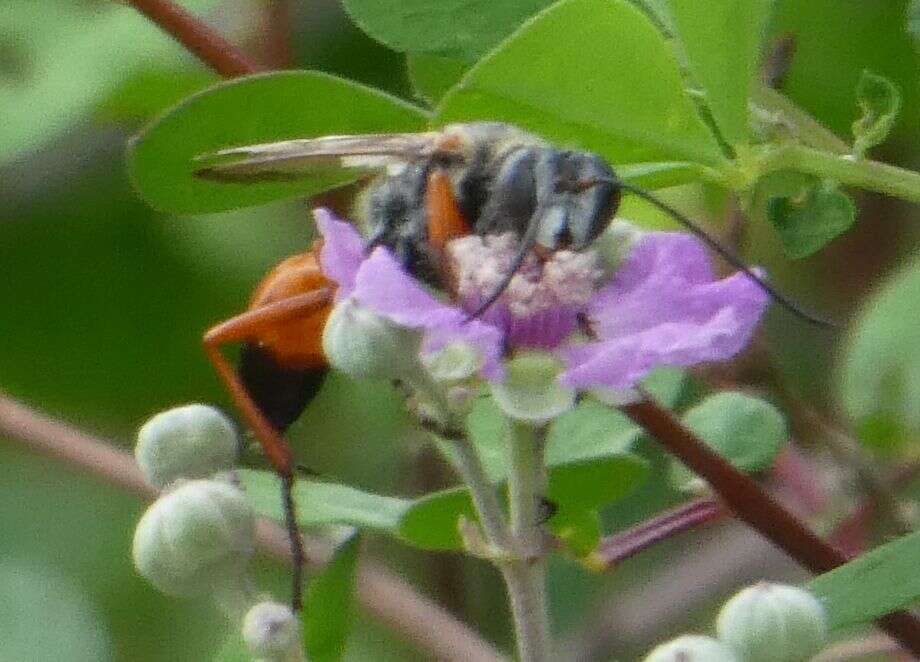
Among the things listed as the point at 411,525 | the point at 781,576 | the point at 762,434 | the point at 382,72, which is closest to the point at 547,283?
the point at 411,525

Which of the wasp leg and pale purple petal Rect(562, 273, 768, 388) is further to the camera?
the wasp leg

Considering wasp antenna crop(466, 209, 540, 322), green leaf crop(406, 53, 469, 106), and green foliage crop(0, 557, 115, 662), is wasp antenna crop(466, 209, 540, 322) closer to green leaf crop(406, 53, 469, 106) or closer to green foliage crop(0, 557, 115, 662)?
green leaf crop(406, 53, 469, 106)

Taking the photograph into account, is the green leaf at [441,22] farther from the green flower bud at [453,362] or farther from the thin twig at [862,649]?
the thin twig at [862,649]

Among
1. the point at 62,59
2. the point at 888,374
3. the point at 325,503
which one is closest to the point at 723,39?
the point at 325,503

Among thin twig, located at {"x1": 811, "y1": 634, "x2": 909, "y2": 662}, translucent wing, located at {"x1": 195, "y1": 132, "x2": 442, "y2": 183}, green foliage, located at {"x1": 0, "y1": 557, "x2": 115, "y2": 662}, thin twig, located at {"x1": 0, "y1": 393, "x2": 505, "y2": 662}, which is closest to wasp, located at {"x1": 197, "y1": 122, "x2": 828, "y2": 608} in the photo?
translucent wing, located at {"x1": 195, "y1": 132, "x2": 442, "y2": 183}

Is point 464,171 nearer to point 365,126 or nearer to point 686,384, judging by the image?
point 365,126
